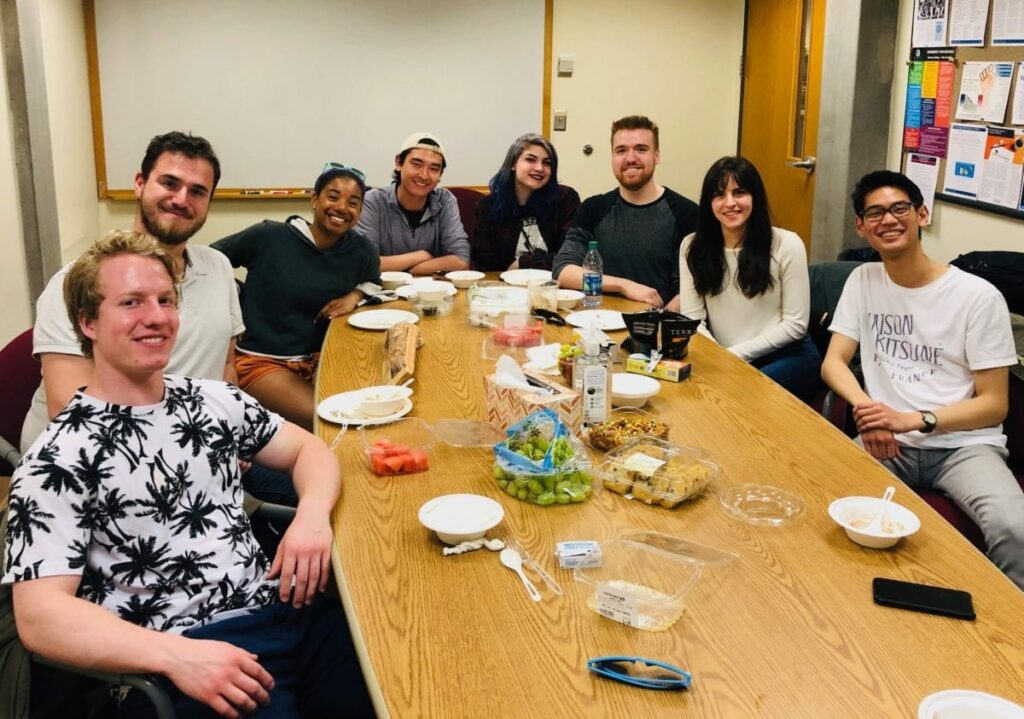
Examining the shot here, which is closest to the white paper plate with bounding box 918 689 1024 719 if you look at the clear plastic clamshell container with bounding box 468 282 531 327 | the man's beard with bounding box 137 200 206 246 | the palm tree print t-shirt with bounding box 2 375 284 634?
the palm tree print t-shirt with bounding box 2 375 284 634

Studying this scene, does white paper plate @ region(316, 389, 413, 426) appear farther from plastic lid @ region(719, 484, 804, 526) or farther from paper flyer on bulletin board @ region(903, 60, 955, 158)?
paper flyer on bulletin board @ region(903, 60, 955, 158)

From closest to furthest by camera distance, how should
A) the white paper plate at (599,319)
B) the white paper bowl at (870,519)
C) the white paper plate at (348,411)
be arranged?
1. the white paper bowl at (870,519)
2. the white paper plate at (348,411)
3. the white paper plate at (599,319)

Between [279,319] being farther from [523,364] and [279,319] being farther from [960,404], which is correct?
[960,404]

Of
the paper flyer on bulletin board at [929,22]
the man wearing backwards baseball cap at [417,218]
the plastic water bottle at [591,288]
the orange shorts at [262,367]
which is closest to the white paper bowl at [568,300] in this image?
the plastic water bottle at [591,288]

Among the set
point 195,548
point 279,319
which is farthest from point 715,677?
point 279,319

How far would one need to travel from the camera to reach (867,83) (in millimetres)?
4164

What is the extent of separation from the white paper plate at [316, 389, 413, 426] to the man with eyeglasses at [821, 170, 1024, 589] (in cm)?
117

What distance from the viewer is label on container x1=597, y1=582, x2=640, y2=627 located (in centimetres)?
120

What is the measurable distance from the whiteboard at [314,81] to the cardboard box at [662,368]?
345 cm

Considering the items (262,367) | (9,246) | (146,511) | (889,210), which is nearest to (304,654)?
(146,511)

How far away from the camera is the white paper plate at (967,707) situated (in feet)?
3.27

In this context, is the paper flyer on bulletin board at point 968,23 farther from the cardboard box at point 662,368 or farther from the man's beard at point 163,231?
the man's beard at point 163,231

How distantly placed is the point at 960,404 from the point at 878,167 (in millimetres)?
2404

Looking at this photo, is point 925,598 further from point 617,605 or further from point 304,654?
point 304,654
